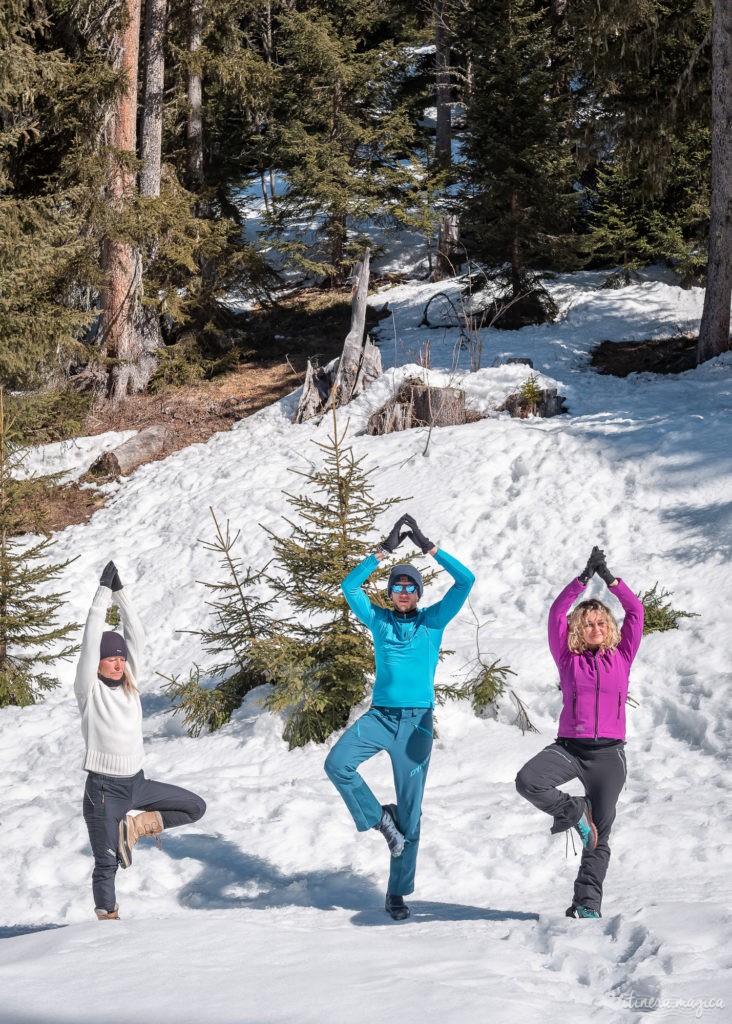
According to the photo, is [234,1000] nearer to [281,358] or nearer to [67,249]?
[67,249]

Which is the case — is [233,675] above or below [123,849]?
below

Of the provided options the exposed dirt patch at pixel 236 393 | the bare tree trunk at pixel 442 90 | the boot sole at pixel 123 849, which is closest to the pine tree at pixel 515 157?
the exposed dirt patch at pixel 236 393

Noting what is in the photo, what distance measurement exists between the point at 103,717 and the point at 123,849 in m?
0.76

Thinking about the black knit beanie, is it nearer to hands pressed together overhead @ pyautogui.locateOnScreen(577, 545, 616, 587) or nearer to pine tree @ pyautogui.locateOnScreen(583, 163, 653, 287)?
hands pressed together overhead @ pyautogui.locateOnScreen(577, 545, 616, 587)

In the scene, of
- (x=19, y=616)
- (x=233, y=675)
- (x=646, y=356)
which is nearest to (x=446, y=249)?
(x=646, y=356)

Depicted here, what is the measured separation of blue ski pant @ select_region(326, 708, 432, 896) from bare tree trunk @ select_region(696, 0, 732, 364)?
41.1 feet

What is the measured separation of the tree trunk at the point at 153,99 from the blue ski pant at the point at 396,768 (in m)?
16.2

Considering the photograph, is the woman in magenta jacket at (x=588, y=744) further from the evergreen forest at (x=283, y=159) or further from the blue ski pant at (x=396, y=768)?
the evergreen forest at (x=283, y=159)

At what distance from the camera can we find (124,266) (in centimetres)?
1859

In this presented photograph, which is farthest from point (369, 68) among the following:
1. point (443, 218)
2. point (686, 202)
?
point (686, 202)

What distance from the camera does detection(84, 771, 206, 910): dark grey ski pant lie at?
204 inches

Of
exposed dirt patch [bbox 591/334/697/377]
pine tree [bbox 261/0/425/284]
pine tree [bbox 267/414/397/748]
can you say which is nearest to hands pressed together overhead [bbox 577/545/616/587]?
pine tree [bbox 267/414/397/748]

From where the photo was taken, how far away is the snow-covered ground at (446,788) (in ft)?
12.2

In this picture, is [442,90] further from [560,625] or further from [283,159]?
[560,625]
